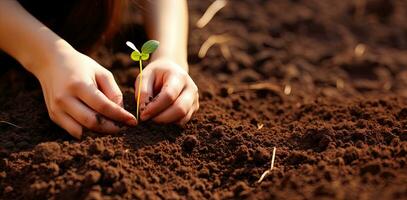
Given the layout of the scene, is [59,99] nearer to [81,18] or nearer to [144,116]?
[144,116]

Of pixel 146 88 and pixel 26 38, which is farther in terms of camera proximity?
pixel 26 38

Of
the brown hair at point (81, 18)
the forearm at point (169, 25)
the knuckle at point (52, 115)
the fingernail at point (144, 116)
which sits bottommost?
the knuckle at point (52, 115)

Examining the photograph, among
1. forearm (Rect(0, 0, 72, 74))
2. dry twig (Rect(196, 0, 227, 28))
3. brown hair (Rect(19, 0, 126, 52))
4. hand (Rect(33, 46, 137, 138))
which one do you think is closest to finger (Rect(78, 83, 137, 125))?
hand (Rect(33, 46, 137, 138))

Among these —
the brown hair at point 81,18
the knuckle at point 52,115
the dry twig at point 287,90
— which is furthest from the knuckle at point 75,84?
the dry twig at point 287,90

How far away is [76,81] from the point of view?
1.67 metres

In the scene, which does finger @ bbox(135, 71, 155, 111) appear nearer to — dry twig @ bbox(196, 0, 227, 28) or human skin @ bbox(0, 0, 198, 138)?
human skin @ bbox(0, 0, 198, 138)

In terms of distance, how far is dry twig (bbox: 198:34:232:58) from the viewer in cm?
267

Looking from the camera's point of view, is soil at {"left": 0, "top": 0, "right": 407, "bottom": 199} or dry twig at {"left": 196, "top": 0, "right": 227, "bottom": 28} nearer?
soil at {"left": 0, "top": 0, "right": 407, "bottom": 199}

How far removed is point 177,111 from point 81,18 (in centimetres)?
75

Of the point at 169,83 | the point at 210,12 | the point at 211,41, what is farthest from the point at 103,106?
the point at 210,12

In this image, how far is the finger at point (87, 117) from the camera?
5.43 ft

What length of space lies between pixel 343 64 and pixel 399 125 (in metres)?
0.92

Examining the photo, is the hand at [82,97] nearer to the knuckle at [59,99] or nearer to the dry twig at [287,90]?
the knuckle at [59,99]

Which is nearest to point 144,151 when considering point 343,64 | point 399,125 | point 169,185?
point 169,185
